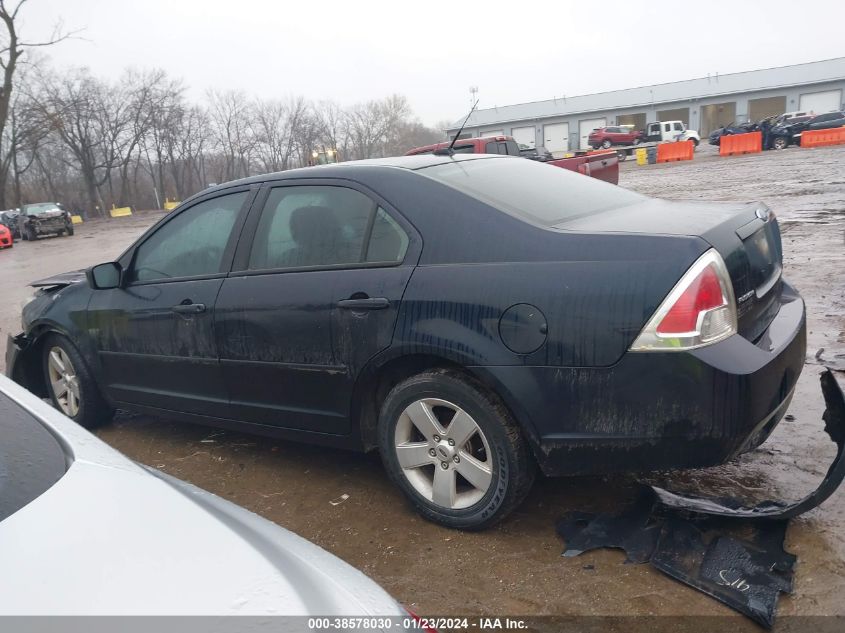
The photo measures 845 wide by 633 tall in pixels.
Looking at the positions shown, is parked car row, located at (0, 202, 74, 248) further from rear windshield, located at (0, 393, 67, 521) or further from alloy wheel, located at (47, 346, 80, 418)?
rear windshield, located at (0, 393, 67, 521)

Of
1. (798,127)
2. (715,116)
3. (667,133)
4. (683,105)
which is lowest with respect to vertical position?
(798,127)

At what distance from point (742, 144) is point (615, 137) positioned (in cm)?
1353

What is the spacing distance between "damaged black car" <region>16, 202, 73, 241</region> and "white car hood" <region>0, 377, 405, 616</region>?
32.5m

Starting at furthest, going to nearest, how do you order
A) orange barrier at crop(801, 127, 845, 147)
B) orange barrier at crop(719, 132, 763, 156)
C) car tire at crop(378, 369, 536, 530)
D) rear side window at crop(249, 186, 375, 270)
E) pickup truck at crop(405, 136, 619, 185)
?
orange barrier at crop(719, 132, 763, 156)
orange barrier at crop(801, 127, 845, 147)
pickup truck at crop(405, 136, 619, 185)
rear side window at crop(249, 186, 375, 270)
car tire at crop(378, 369, 536, 530)

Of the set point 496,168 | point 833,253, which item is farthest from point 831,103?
point 496,168

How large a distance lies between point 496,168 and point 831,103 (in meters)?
63.8

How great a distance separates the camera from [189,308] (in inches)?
146

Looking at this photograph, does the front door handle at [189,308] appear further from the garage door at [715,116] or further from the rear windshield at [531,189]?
the garage door at [715,116]

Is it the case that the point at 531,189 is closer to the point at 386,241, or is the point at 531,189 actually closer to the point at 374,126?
the point at 386,241

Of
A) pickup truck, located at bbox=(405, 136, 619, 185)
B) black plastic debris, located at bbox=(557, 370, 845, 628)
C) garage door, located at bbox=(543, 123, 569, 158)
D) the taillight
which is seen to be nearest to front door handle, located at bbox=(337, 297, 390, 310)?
the taillight

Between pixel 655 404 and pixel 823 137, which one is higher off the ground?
pixel 823 137

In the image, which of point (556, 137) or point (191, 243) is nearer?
point (191, 243)

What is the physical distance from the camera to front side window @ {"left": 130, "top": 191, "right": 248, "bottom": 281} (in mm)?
3754

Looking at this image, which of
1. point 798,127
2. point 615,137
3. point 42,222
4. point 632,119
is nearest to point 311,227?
point 42,222
